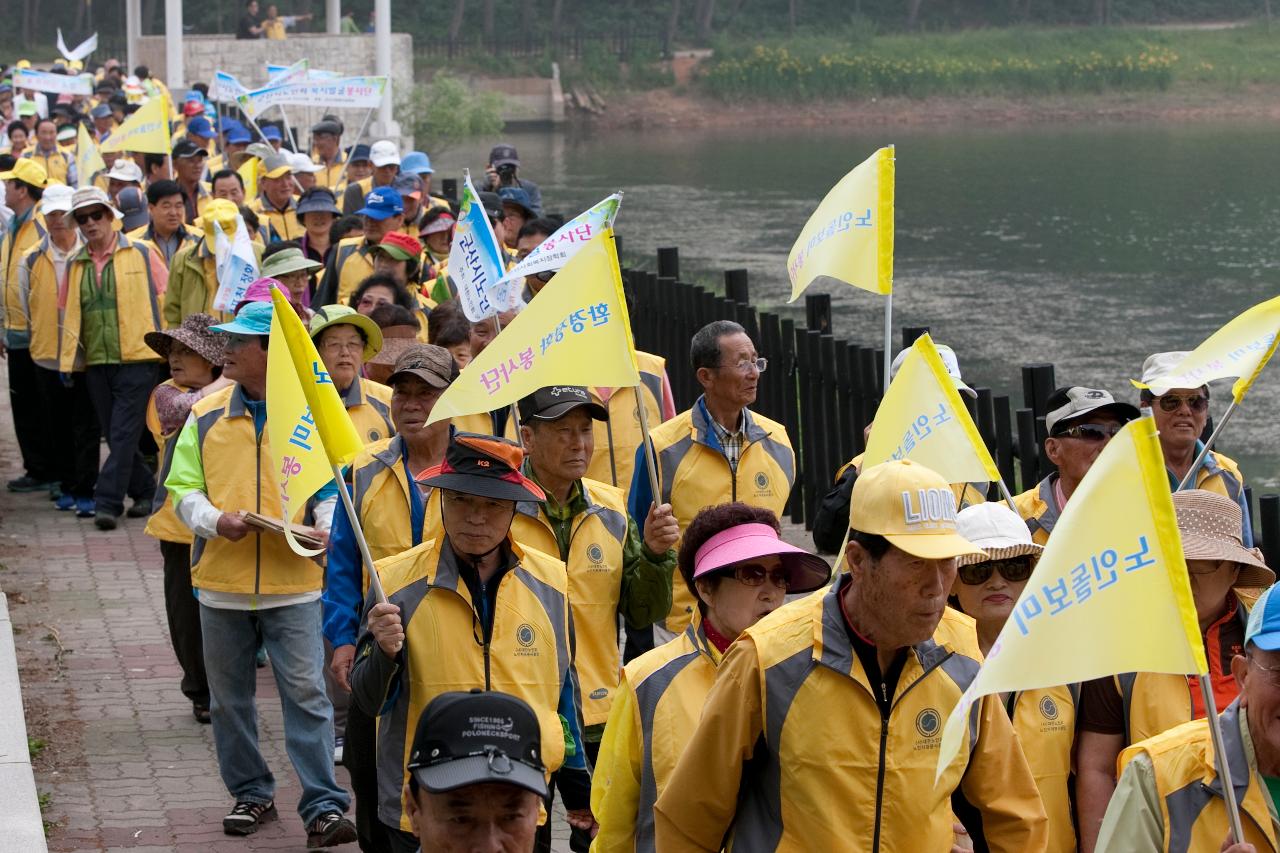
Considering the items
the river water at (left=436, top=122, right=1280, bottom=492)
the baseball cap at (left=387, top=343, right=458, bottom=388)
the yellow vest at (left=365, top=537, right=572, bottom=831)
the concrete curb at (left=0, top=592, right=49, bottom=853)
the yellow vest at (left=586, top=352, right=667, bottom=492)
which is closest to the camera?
the yellow vest at (left=365, top=537, right=572, bottom=831)

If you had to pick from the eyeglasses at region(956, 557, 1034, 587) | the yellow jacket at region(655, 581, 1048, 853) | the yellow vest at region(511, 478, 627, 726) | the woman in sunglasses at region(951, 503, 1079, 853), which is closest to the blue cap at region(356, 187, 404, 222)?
the yellow vest at region(511, 478, 627, 726)

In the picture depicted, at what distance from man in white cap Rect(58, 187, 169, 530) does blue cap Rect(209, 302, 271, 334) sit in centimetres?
468

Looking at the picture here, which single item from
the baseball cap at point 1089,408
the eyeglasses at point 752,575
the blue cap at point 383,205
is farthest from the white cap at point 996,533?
the blue cap at point 383,205

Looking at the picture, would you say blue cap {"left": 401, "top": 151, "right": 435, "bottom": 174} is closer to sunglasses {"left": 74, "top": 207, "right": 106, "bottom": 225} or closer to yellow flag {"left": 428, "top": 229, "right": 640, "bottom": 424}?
sunglasses {"left": 74, "top": 207, "right": 106, "bottom": 225}

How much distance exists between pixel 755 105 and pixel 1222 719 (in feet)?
230

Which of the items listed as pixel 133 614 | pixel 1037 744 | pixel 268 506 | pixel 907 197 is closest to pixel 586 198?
pixel 907 197

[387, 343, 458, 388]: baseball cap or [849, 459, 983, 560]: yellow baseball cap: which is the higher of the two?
[849, 459, 983, 560]: yellow baseball cap

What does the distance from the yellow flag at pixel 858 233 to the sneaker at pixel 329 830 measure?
2.48 metres

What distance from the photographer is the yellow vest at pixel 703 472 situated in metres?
7.03

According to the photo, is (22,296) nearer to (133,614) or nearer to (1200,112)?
(133,614)

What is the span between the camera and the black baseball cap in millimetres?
3318

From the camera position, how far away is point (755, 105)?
7275cm

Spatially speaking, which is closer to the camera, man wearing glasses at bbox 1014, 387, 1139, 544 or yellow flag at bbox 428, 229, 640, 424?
yellow flag at bbox 428, 229, 640, 424

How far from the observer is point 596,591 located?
20.3ft
